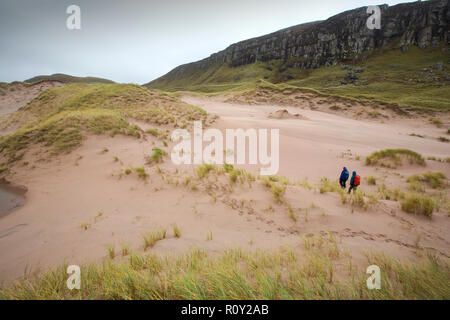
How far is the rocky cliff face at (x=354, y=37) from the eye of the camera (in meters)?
62.2

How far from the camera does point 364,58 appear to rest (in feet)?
230

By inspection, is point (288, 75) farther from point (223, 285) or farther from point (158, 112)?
point (223, 285)

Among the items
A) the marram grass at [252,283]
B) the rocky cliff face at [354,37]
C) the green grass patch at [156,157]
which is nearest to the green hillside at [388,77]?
the rocky cliff face at [354,37]

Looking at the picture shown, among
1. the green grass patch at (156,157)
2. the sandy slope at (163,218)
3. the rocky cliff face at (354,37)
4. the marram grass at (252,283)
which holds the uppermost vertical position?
the rocky cliff face at (354,37)

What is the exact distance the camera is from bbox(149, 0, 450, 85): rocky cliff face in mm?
62188

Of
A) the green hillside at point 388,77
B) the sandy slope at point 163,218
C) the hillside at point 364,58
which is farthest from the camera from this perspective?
the hillside at point 364,58

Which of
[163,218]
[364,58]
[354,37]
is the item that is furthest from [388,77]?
[163,218]
